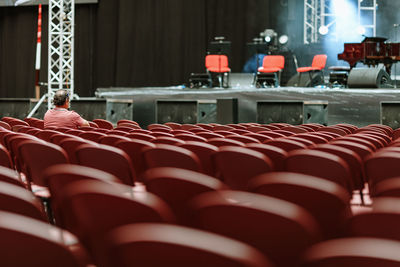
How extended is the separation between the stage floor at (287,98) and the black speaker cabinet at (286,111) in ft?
2.08

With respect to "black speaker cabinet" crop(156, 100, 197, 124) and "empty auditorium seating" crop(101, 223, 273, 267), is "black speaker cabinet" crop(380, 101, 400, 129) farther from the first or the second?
"empty auditorium seating" crop(101, 223, 273, 267)

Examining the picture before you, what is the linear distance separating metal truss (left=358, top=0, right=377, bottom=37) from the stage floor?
5105mm

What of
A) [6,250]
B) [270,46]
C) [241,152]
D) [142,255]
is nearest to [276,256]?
[142,255]

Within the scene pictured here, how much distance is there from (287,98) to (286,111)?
0.88 m

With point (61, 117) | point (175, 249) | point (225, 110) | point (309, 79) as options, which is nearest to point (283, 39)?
point (309, 79)

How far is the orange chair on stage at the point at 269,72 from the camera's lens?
1271 centimetres

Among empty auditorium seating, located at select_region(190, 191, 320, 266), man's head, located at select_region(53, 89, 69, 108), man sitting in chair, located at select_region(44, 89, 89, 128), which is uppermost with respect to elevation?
man's head, located at select_region(53, 89, 69, 108)

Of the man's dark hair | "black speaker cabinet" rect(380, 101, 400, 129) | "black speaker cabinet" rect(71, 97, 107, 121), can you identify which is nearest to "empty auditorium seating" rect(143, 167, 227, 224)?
the man's dark hair

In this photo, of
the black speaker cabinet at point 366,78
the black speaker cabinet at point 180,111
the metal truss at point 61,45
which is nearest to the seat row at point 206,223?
the black speaker cabinet at point 180,111

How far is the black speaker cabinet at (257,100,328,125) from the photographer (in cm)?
959

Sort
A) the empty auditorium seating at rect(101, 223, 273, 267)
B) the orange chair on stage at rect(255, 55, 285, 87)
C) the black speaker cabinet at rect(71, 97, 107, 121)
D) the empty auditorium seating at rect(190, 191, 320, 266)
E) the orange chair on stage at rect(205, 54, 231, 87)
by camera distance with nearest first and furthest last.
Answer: the empty auditorium seating at rect(101, 223, 273, 267), the empty auditorium seating at rect(190, 191, 320, 266), the black speaker cabinet at rect(71, 97, 107, 121), the orange chair on stage at rect(255, 55, 285, 87), the orange chair on stage at rect(205, 54, 231, 87)

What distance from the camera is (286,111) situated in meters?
9.82

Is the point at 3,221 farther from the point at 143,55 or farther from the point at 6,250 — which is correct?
the point at 143,55

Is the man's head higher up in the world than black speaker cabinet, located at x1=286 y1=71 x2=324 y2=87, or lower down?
lower down
